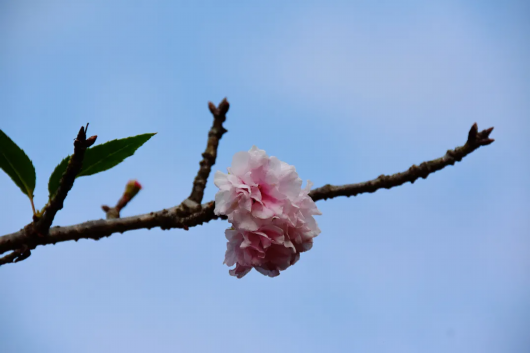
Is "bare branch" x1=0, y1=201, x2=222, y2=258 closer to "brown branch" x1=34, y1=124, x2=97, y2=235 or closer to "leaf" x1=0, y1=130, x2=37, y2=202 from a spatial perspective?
"brown branch" x1=34, y1=124, x2=97, y2=235

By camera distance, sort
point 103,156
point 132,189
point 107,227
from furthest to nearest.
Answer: point 132,189, point 103,156, point 107,227

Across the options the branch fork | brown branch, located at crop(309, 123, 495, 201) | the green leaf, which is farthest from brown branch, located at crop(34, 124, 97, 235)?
brown branch, located at crop(309, 123, 495, 201)

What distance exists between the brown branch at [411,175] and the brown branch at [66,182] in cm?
90

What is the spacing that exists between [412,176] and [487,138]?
1.43 ft

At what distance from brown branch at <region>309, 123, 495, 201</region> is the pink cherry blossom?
219mm

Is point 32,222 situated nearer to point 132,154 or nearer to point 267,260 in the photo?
point 132,154

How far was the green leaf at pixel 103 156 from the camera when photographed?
183cm

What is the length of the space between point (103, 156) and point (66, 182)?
13.1 inches

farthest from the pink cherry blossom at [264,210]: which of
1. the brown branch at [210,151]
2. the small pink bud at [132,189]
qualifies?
the small pink bud at [132,189]

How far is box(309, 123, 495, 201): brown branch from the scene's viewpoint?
1931mm

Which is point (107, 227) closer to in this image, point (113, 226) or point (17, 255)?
point (113, 226)

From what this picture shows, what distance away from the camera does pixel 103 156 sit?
187cm

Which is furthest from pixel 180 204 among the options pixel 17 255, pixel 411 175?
pixel 411 175

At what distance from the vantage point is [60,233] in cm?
173
